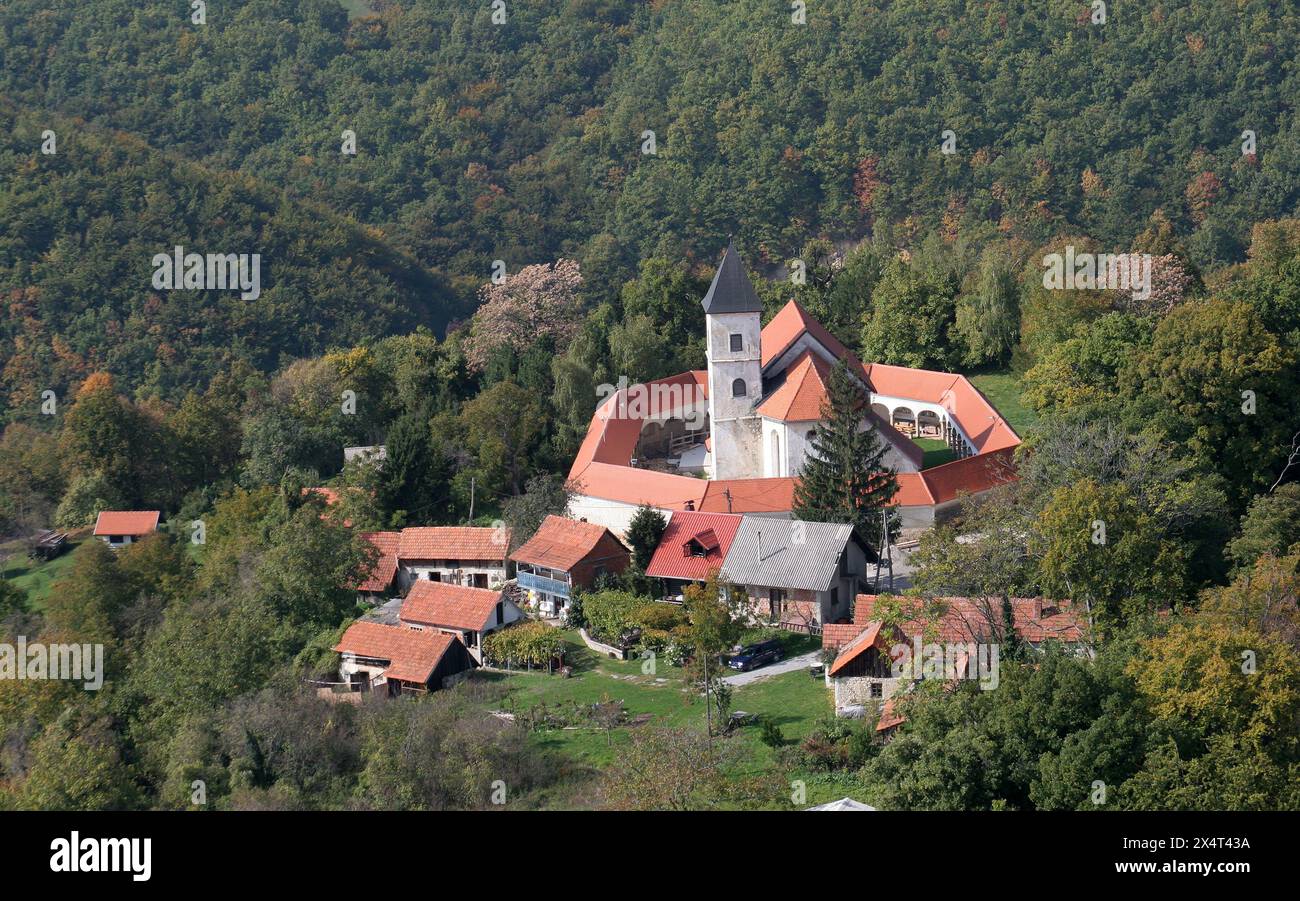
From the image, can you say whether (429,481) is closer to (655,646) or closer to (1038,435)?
(655,646)

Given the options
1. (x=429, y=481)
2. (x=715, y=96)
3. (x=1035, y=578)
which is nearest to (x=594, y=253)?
(x=715, y=96)

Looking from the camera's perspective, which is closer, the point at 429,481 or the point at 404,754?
the point at 404,754

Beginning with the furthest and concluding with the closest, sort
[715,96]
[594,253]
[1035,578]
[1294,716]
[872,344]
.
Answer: [715,96] → [594,253] → [872,344] → [1035,578] → [1294,716]

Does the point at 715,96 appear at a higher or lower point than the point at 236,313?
higher

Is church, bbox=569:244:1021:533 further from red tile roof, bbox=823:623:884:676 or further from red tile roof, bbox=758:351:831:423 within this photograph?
red tile roof, bbox=823:623:884:676

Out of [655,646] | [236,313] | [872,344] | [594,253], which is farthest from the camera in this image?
[594,253]

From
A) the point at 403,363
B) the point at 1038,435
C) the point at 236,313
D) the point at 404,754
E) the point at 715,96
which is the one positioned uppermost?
the point at 715,96

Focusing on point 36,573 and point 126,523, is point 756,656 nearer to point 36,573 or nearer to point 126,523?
point 126,523

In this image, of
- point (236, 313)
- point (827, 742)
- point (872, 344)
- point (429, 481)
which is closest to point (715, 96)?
point (236, 313)
